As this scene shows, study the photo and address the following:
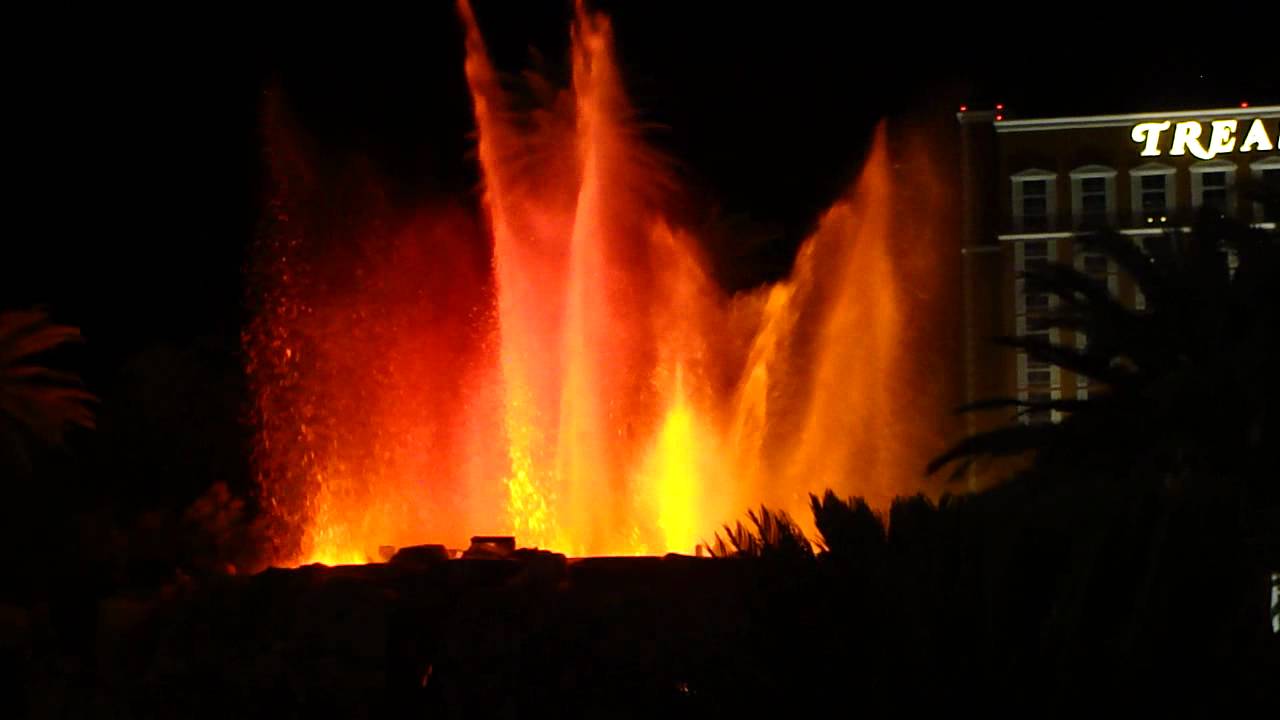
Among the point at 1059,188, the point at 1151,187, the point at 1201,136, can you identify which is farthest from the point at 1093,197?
the point at 1201,136

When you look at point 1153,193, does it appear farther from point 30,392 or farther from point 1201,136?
point 30,392

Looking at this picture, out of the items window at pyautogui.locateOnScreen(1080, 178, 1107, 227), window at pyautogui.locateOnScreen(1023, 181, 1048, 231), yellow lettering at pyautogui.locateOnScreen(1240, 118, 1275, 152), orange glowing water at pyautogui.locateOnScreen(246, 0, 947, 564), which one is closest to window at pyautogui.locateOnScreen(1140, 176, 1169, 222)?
window at pyautogui.locateOnScreen(1080, 178, 1107, 227)

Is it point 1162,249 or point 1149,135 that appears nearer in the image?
point 1162,249

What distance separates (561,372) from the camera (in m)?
22.4

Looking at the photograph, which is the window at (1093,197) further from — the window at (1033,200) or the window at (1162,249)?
the window at (1162,249)

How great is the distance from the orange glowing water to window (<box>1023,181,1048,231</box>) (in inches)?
492

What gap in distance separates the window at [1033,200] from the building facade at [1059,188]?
0.02 m

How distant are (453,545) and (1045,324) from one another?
28.7 ft

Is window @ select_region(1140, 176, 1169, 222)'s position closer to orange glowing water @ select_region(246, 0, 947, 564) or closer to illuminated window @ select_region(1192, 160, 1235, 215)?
illuminated window @ select_region(1192, 160, 1235, 215)

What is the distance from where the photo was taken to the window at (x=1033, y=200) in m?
39.5

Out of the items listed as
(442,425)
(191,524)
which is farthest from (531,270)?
(191,524)

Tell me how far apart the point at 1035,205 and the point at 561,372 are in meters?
20.7

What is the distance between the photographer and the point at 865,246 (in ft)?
92.1

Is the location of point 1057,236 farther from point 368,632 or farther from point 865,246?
point 368,632
